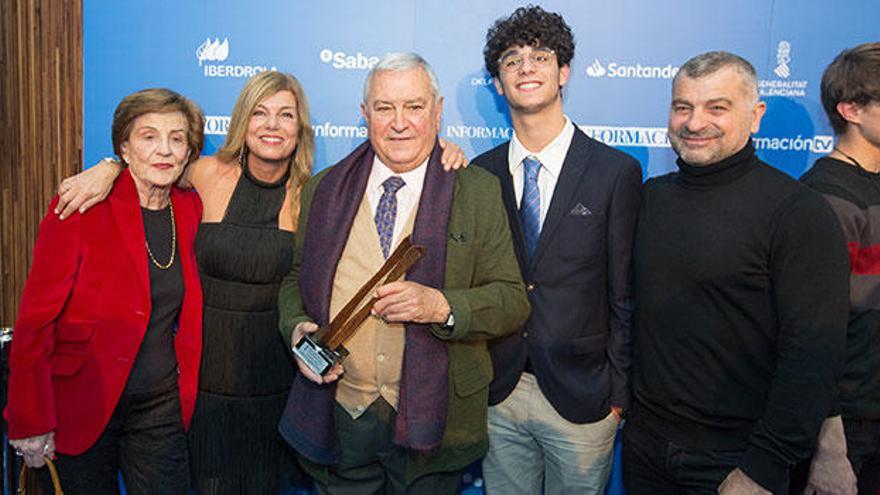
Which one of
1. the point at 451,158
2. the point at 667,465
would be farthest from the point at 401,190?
the point at 667,465

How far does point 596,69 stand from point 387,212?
1.65 metres

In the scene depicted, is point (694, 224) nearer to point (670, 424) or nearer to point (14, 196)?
point (670, 424)

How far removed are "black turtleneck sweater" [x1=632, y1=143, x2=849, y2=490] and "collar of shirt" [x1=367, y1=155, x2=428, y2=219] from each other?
0.77 meters

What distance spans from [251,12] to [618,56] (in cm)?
183

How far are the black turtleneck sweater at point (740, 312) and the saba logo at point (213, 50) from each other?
2.17m

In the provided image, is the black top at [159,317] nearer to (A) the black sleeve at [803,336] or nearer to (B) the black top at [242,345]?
(B) the black top at [242,345]

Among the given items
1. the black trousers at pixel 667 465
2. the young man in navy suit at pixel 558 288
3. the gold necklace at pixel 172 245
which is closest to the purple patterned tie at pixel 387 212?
the young man in navy suit at pixel 558 288

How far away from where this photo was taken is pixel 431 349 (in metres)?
1.95

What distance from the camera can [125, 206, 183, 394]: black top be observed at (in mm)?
2207

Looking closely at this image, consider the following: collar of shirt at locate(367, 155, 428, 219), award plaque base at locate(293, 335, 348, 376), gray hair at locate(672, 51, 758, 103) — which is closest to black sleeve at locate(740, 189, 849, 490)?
gray hair at locate(672, 51, 758, 103)

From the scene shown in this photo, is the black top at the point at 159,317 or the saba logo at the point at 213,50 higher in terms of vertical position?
the saba logo at the point at 213,50

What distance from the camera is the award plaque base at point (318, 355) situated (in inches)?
71.6

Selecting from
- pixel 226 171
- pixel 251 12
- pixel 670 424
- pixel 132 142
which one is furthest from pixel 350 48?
pixel 670 424

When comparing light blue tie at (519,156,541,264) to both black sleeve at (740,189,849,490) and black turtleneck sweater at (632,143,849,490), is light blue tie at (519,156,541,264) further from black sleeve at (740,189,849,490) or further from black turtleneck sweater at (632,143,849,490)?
black sleeve at (740,189,849,490)
